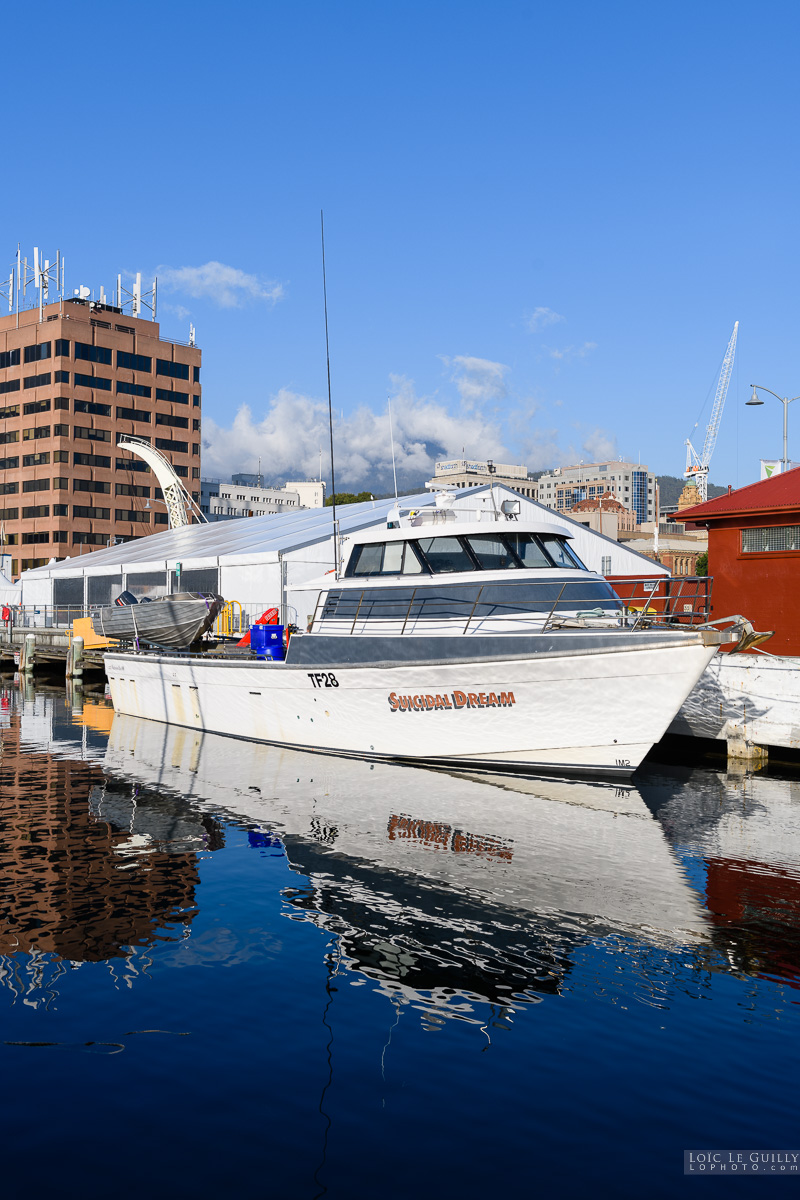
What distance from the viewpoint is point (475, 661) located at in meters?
14.3

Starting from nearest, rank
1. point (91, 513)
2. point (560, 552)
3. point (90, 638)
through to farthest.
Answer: point (560, 552) < point (90, 638) < point (91, 513)

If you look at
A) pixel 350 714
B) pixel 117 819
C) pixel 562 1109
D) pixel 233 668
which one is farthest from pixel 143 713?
pixel 562 1109

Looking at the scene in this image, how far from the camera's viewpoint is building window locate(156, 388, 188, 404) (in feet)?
328

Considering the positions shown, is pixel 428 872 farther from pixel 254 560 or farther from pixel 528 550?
pixel 254 560

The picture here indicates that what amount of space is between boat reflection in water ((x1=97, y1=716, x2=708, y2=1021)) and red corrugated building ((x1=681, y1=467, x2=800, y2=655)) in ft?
23.8

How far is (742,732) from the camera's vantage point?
57.6 feet

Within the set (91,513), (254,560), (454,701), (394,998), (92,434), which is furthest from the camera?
(92,434)

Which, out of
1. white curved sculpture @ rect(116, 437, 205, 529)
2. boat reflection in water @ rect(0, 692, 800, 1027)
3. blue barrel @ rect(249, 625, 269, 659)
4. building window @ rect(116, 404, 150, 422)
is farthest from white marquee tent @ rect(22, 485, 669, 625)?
building window @ rect(116, 404, 150, 422)

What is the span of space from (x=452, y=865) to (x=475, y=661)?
15.0 ft

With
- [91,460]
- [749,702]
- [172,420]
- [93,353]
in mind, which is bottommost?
[749,702]

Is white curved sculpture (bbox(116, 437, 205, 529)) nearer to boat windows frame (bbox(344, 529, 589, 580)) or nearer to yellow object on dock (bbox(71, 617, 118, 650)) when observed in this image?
yellow object on dock (bbox(71, 617, 118, 650))

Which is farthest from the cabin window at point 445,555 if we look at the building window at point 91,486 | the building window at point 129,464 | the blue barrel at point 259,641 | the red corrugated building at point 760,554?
the building window at point 129,464

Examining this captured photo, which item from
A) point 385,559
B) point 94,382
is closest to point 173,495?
point 94,382

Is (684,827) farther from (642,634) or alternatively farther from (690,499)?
(690,499)
